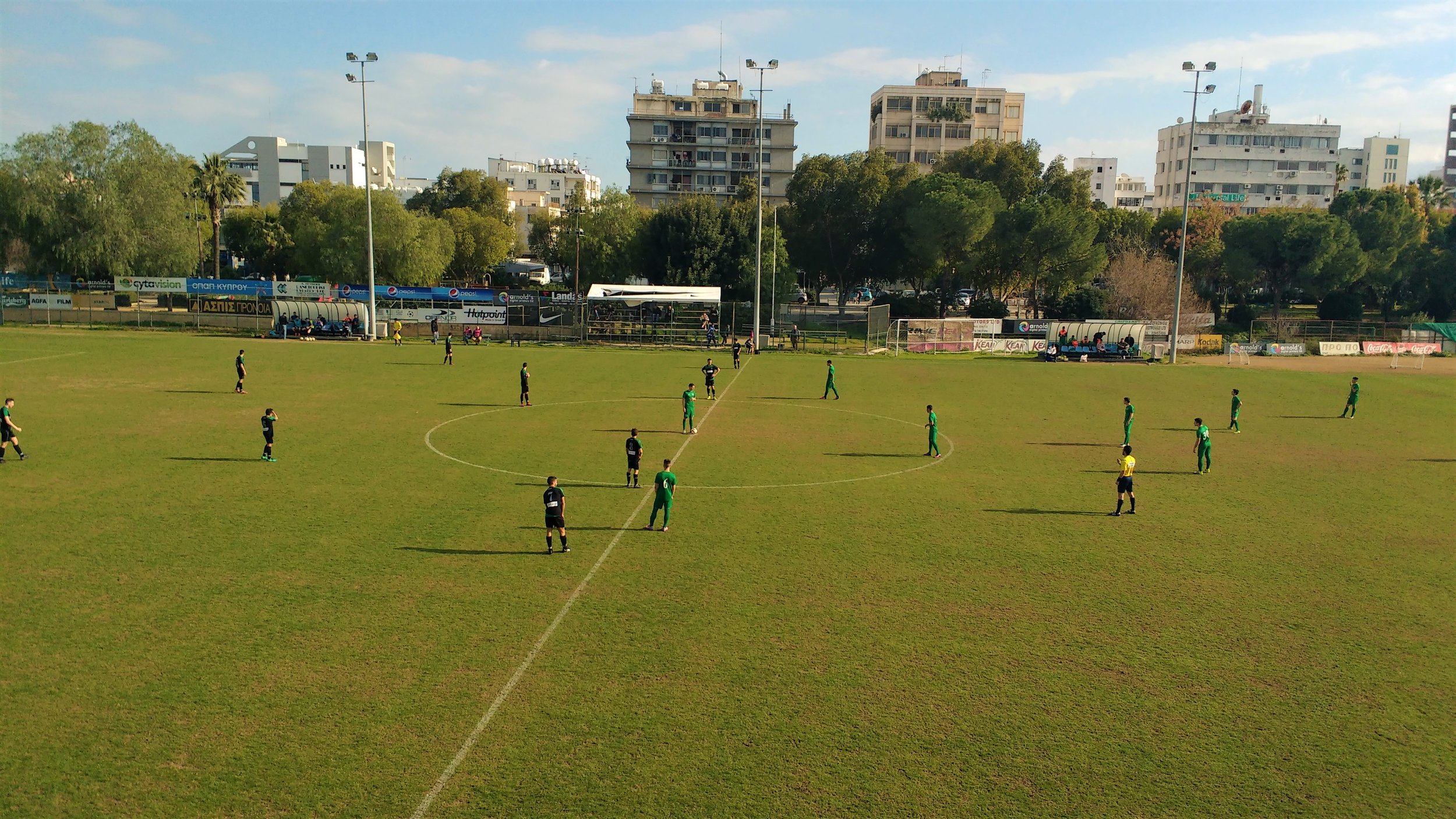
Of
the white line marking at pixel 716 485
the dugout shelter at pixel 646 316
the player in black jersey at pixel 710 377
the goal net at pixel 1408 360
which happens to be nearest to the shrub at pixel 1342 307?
the goal net at pixel 1408 360

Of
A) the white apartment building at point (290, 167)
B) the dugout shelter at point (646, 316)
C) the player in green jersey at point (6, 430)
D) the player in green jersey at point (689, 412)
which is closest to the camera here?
the player in green jersey at point (6, 430)

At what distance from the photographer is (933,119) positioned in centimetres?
12306

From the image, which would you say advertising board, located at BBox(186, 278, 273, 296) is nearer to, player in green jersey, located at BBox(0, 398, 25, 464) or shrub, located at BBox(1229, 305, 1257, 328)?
player in green jersey, located at BBox(0, 398, 25, 464)

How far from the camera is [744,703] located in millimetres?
11859

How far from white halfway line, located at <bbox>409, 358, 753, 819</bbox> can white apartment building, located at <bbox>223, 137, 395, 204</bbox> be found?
156 m

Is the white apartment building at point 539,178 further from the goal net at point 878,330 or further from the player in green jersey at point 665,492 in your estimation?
the player in green jersey at point 665,492

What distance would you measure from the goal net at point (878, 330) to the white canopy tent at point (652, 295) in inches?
436

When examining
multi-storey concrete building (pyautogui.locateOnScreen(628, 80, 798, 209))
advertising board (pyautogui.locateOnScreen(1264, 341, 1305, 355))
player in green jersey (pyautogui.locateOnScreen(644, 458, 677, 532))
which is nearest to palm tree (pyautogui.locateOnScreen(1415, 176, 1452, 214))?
advertising board (pyautogui.locateOnScreen(1264, 341, 1305, 355))

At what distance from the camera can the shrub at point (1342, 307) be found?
83.1 m

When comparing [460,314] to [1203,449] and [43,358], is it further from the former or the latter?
[1203,449]

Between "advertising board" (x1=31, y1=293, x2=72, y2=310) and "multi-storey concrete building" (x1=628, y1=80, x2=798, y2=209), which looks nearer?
"advertising board" (x1=31, y1=293, x2=72, y2=310)

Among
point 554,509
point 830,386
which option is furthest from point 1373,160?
point 554,509

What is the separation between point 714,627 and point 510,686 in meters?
3.49

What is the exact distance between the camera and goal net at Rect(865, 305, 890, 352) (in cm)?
6262
